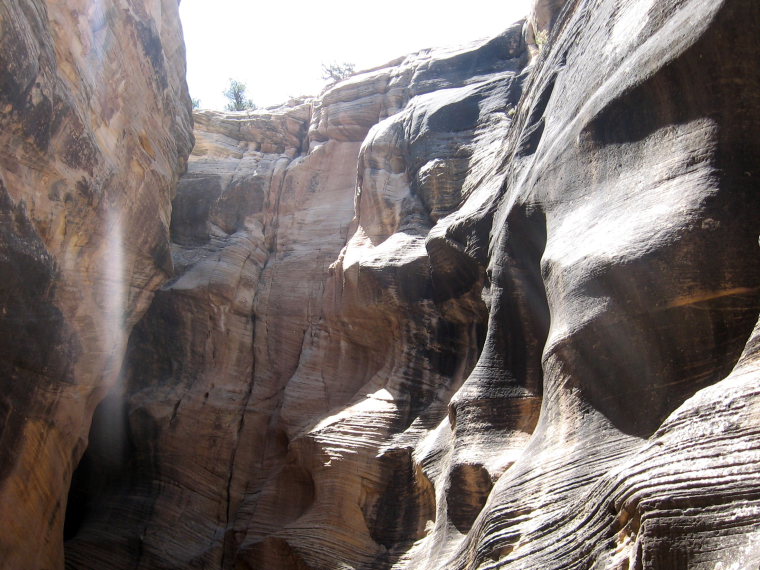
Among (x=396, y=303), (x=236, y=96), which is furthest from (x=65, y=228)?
(x=236, y=96)

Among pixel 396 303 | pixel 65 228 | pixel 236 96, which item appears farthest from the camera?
pixel 236 96

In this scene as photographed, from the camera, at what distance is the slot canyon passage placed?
211 inches

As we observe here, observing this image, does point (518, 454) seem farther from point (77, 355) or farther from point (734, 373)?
point (77, 355)

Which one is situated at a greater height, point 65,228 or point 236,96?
point 236,96

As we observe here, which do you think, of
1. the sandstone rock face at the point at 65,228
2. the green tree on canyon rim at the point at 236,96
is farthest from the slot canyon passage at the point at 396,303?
the green tree on canyon rim at the point at 236,96

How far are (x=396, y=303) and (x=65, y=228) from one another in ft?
13.2

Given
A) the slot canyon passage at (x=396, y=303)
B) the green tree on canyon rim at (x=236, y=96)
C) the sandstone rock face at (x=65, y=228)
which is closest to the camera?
the slot canyon passage at (x=396, y=303)

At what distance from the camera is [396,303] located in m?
10.5

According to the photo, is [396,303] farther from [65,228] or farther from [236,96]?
[236,96]

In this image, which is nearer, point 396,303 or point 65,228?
point 65,228

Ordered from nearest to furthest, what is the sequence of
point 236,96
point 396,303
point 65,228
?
point 65,228
point 396,303
point 236,96

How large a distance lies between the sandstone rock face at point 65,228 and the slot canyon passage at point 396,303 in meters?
0.04

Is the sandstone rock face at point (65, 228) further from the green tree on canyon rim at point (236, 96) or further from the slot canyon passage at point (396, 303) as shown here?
the green tree on canyon rim at point (236, 96)

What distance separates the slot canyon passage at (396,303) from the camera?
535 centimetres
